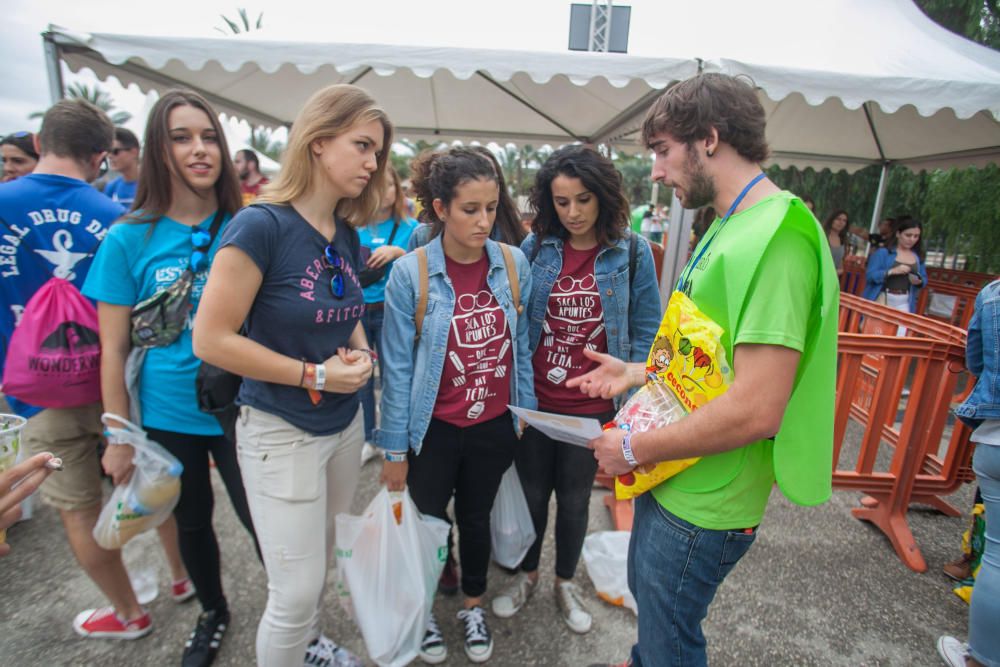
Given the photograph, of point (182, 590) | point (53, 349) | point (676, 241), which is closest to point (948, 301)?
point (676, 241)

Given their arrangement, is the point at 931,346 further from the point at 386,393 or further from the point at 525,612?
the point at 386,393

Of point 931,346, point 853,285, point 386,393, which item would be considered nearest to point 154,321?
point 386,393

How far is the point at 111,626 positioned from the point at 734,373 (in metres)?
2.70

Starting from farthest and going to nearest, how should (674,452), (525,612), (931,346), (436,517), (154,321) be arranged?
(931,346) < (525,612) < (436,517) < (154,321) < (674,452)

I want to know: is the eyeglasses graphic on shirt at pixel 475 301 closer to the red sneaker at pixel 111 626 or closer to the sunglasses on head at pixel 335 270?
the sunglasses on head at pixel 335 270

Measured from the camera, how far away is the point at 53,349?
1776mm

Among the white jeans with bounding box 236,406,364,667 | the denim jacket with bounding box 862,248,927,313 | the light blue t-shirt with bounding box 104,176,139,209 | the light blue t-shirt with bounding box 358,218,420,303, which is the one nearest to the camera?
the white jeans with bounding box 236,406,364,667

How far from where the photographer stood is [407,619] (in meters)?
1.91

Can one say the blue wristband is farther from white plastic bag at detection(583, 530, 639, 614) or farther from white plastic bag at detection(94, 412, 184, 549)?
white plastic bag at detection(94, 412, 184, 549)

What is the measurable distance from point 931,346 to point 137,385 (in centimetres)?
372

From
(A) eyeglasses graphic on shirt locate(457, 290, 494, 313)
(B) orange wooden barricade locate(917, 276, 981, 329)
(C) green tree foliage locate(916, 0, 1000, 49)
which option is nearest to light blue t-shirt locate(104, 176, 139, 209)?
(A) eyeglasses graphic on shirt locate(457, 290, 494, 313)

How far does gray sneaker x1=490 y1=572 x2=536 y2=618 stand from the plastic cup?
6.13ft

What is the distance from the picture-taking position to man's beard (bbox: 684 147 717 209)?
1.30 m

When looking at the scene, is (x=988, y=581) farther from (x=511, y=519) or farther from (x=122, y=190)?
(x=122, y=190)
